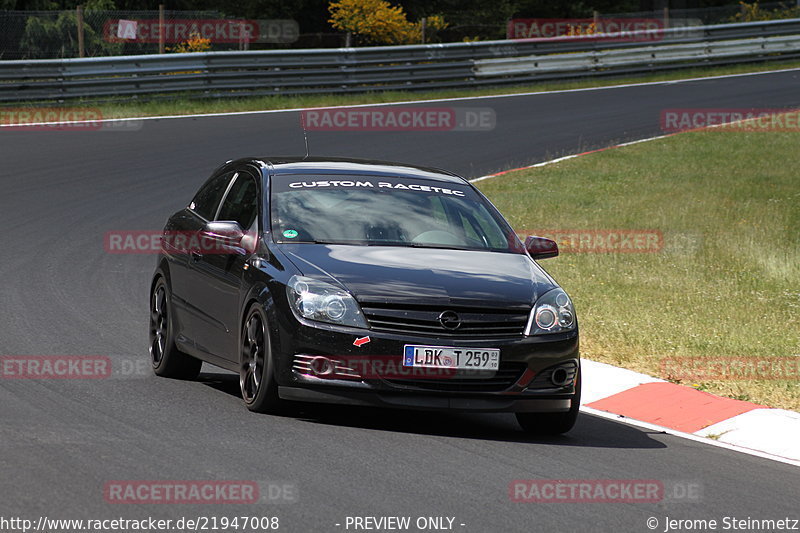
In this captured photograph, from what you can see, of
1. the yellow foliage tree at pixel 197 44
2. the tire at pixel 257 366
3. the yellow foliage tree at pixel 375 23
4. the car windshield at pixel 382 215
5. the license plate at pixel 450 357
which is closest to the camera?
the license plate at pixel 450 357

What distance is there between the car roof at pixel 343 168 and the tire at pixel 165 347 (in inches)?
45.6

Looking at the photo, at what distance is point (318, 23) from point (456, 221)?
38724 mm

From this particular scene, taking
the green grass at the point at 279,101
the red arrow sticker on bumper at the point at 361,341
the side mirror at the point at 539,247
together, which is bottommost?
the green grass at the point at 279,101

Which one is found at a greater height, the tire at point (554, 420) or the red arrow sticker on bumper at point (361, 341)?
the red arrow sticker on bumper at point (361, 341)

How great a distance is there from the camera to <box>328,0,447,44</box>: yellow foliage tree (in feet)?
119

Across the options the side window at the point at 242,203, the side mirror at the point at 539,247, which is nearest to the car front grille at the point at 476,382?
the side mirror at the point at 539,247

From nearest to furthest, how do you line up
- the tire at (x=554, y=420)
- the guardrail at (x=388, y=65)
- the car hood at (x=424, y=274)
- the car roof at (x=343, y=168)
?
the car hood at (x=424, y=274), the tire at (x=554, y=420), the car roof at (x=343, y=168), the guardrail at (x=388, y=65)

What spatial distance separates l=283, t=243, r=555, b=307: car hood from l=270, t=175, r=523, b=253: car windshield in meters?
0.22

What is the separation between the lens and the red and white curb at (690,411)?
27.0ft

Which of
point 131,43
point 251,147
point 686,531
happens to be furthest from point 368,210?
→ point 131,43

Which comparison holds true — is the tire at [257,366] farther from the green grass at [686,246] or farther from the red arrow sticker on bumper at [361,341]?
the green grass at [686,246]

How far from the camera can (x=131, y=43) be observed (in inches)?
1216

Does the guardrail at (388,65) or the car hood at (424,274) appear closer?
the car hood at (424,274)

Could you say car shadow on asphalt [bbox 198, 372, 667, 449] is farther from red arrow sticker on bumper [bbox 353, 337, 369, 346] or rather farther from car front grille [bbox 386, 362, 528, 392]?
red arrow sticker on bumper [bbox 353, 337, 369, 346]
